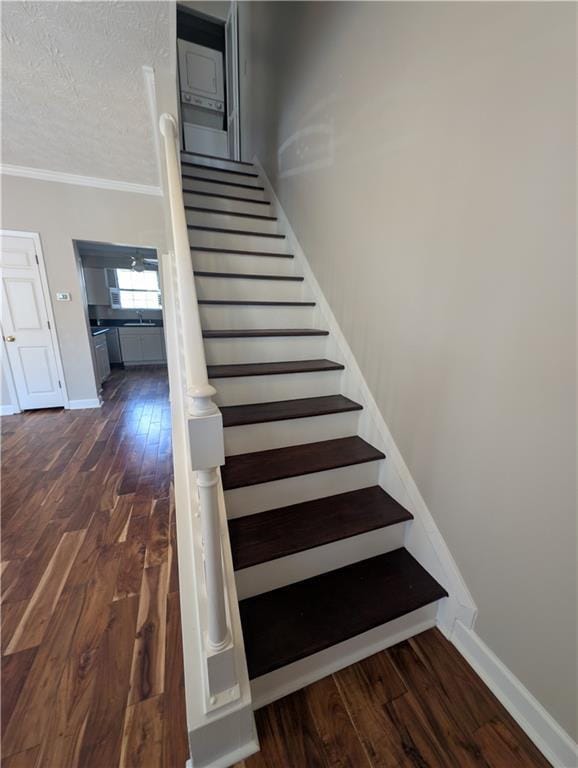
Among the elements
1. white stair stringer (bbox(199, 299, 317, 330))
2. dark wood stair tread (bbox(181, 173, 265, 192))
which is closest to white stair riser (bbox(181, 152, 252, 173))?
dark wood stair tread (bbox(181, 173, 265, 192))

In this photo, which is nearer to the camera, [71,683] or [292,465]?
[71,683]

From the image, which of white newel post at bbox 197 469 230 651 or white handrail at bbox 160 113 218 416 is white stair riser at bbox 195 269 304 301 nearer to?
white handrail at bbox 160 113 218 416

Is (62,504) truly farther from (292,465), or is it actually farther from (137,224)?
(137,224)

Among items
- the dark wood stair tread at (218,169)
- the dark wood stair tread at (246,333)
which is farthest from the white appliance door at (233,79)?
the dark wood stair tread at (246,333)

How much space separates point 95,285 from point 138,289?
0.80 metres

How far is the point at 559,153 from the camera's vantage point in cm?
80

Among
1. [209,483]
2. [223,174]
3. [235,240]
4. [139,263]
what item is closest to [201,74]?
[223,174]

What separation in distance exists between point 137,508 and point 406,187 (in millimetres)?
2394

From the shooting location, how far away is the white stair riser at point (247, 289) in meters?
1.97

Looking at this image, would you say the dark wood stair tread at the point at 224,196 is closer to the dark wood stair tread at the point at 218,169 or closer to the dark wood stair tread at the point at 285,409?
the dark wood stair tread at the point at 218,169

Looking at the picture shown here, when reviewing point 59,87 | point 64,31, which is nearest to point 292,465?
point 64,31

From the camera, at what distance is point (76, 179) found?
133 inches

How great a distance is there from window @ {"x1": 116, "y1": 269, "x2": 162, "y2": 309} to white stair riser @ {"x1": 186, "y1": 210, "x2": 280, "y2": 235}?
4520 mm

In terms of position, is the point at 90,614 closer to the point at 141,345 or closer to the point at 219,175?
the point at 219,175
